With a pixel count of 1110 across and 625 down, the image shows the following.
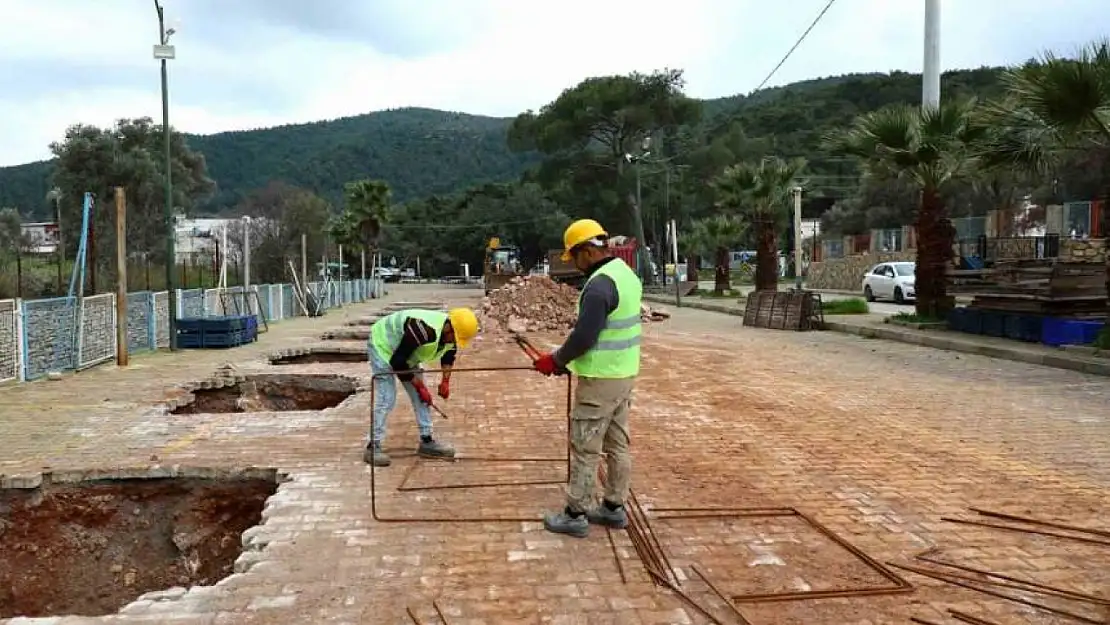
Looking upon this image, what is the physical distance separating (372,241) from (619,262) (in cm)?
5083

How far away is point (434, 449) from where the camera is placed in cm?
663

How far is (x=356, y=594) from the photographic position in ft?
12.8

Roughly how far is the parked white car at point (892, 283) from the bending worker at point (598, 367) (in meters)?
24.2

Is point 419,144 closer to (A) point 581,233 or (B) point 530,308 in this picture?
(B) point 530,308

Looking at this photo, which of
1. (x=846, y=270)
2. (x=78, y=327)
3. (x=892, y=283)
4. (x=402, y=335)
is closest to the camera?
(x=402, y=335)

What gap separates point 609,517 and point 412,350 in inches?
84.0

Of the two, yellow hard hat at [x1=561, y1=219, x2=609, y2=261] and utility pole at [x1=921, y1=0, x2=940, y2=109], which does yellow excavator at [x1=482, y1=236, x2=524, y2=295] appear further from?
yellow hard hat at [x1=561, y1=219, x2=609, y2=261]

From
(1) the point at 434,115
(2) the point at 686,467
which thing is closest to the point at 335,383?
(2) the point at 686,467

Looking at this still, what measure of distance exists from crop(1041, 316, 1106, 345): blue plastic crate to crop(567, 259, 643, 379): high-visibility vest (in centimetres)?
1127

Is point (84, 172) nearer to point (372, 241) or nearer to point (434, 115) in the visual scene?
point (372, 241)

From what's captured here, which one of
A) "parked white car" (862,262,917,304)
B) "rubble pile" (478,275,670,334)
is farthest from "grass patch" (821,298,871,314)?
"rubble pile" (478,275,670,334)

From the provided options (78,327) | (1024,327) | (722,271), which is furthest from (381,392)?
(722,271)

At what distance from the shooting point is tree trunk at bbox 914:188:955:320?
17.6 m

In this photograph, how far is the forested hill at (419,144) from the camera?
64.7 m
